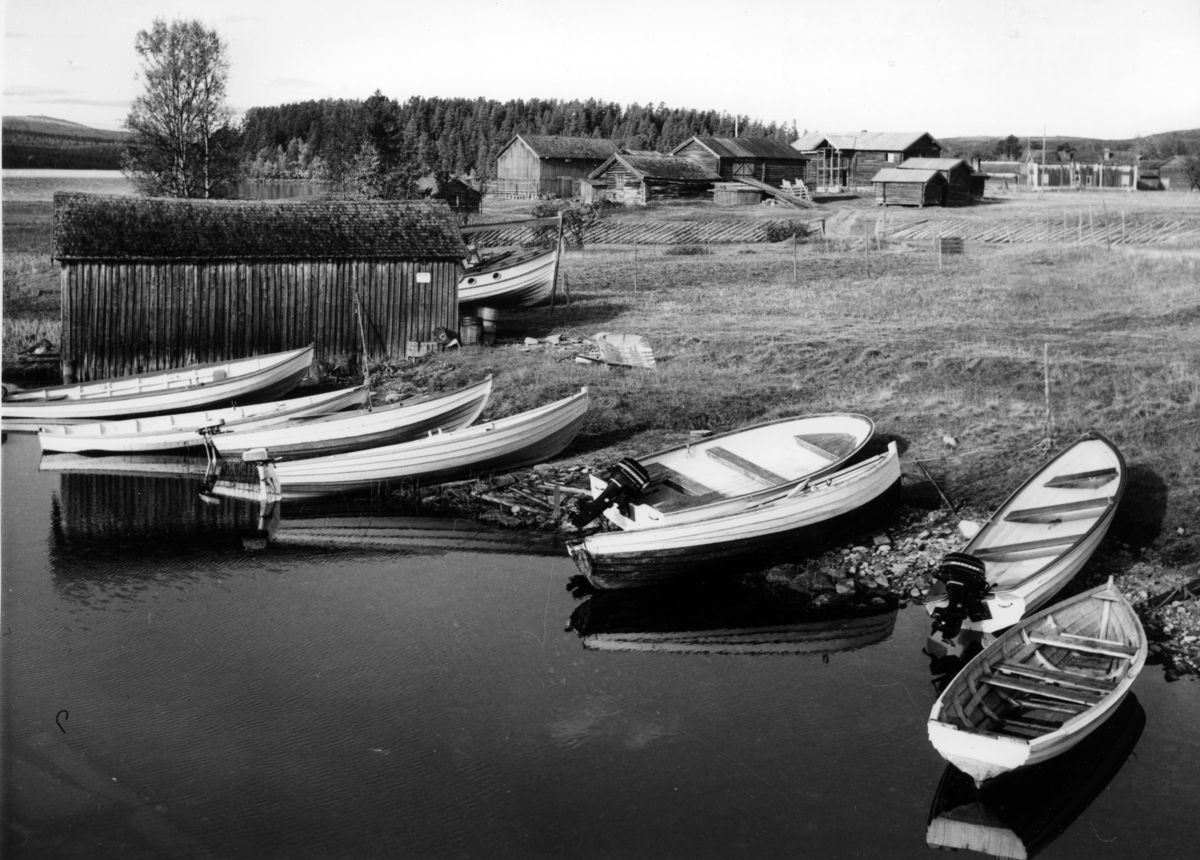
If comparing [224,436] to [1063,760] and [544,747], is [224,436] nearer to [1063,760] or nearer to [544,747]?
[544,747]

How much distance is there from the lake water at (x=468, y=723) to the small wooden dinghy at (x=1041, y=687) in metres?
0.62

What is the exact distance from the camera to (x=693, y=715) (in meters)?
12.0

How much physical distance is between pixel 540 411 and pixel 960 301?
604 inches

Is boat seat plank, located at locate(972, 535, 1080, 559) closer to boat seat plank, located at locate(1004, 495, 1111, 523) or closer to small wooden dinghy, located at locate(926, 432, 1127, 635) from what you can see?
small wooden dinghy, located at locate(926, 432, 1127, 635)

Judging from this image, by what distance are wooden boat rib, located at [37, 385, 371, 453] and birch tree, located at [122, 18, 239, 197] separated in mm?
25593

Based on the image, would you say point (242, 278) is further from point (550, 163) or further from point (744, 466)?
point (550, 163)

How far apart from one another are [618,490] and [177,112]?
36.2 meters

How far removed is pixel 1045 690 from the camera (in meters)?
11.1

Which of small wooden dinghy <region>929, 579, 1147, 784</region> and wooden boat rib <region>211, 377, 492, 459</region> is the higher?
wooden boat rib <region>211, 377, 492, 459</region>

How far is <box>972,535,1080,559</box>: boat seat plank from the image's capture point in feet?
46.1

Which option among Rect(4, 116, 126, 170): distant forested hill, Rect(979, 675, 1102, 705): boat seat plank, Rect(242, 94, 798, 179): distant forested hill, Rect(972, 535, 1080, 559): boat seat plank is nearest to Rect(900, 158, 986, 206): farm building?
Rect(242, 94, 798, 179): distant forested hill

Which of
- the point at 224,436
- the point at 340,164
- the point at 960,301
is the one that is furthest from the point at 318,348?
the point at 340,164

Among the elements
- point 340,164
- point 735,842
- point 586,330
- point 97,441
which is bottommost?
point 735,842

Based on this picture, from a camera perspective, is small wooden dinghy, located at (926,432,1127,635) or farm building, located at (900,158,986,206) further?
farm building, located at (900,158,986,206)
